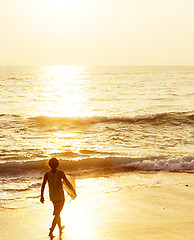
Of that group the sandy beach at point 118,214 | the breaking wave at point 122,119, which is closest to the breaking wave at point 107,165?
the sandy beach at point 118,214

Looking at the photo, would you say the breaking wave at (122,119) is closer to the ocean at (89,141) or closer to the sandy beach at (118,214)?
the ocean at (89,141)

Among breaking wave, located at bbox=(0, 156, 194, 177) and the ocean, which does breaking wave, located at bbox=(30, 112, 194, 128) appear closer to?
the ocean

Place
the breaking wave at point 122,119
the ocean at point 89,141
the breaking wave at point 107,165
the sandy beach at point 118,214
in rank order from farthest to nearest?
the breaking wave at point 122,119
the breaking wave at point 107,165
the ocean at point 89,141
the sandy beach at point 118,214

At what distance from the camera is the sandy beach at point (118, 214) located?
8.20 metres

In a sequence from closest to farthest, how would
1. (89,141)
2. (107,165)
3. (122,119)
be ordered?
(107,165) → (89,141) → (122,119)

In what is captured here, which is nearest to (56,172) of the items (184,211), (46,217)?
(46,217)

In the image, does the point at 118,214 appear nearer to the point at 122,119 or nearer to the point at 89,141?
the point at 89,141

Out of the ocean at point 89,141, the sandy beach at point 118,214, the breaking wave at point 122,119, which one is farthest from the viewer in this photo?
the breaking wave at point 122,119

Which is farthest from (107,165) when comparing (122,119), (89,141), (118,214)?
(122,119)

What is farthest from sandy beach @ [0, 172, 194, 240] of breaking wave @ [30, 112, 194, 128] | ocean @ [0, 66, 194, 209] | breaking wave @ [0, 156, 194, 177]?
breaking wave @ [30, 112, 194, 128]

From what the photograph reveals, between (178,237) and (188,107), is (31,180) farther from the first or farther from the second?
(188,107)

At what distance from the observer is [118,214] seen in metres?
9.44

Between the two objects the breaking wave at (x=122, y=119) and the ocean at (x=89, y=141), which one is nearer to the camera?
the ocean at (x=89, y=141)

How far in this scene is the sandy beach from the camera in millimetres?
8203
